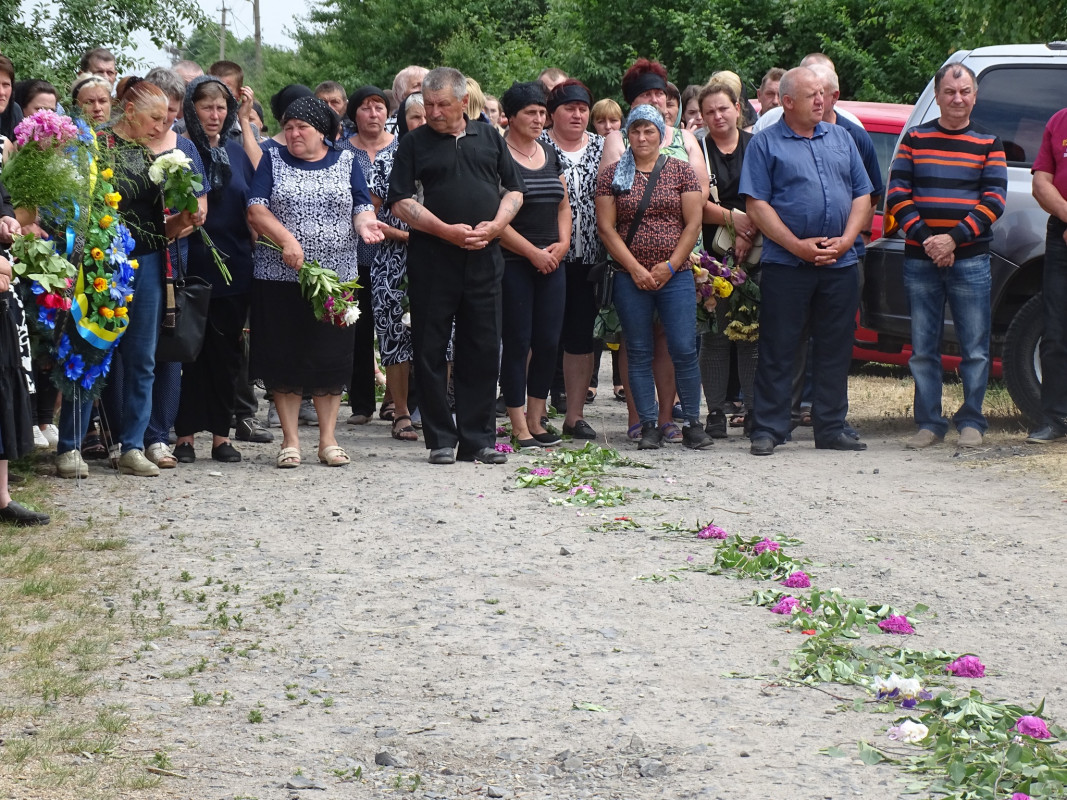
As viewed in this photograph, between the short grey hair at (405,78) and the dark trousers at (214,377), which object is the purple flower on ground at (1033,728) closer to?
the dark trousers at (214,377)

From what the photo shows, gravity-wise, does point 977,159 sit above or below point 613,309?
above

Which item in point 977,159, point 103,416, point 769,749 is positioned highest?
point 977,159

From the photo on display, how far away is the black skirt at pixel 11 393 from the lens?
7.12 meters

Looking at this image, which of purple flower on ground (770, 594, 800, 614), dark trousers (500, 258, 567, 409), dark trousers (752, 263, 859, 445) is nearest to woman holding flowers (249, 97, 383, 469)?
dark trousers (500, 258, 567, 409)

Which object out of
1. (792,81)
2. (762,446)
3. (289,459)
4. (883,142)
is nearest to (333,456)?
(289,459)

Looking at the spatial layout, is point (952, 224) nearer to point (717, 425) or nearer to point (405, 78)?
point (717, 425)

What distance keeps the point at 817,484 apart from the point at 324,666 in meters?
4.03

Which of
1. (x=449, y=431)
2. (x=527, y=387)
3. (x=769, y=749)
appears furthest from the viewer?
(x=527, y=387)

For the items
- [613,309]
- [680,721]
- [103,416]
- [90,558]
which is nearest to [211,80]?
[103,416]

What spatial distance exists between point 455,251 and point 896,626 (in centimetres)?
423

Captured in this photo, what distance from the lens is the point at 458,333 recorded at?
9.19 meters

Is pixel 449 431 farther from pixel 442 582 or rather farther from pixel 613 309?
pixel 442 582

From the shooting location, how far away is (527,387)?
9.93 metres

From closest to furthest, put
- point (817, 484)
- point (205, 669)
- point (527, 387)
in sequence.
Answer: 1. point (205, 669)
2. point (817, 484)
3. point (527, 387)
